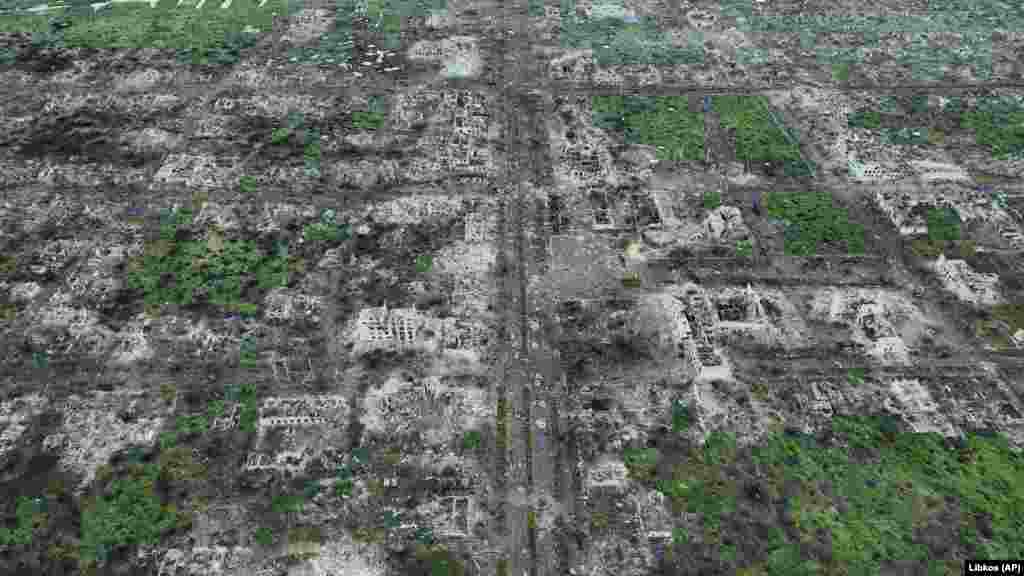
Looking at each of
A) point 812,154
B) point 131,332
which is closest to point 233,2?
point 131,332

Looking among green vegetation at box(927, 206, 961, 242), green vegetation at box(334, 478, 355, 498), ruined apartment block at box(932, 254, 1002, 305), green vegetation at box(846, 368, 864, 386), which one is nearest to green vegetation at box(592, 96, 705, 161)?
green vegetation at box(927, 206, 961, 242)

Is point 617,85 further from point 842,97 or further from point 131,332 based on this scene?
point 131,332

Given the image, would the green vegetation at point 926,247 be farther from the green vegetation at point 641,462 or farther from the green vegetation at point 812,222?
the green vegetation at point 641,462

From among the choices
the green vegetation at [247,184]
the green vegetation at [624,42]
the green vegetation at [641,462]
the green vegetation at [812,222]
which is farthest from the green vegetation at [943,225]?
the green vegetation at [247,184]

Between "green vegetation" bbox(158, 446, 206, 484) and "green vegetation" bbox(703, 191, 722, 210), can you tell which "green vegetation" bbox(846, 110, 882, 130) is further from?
"green vegetation" bbox(158, 446, 206, 484)

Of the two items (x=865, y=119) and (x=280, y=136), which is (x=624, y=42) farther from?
(x=280, y=136)
